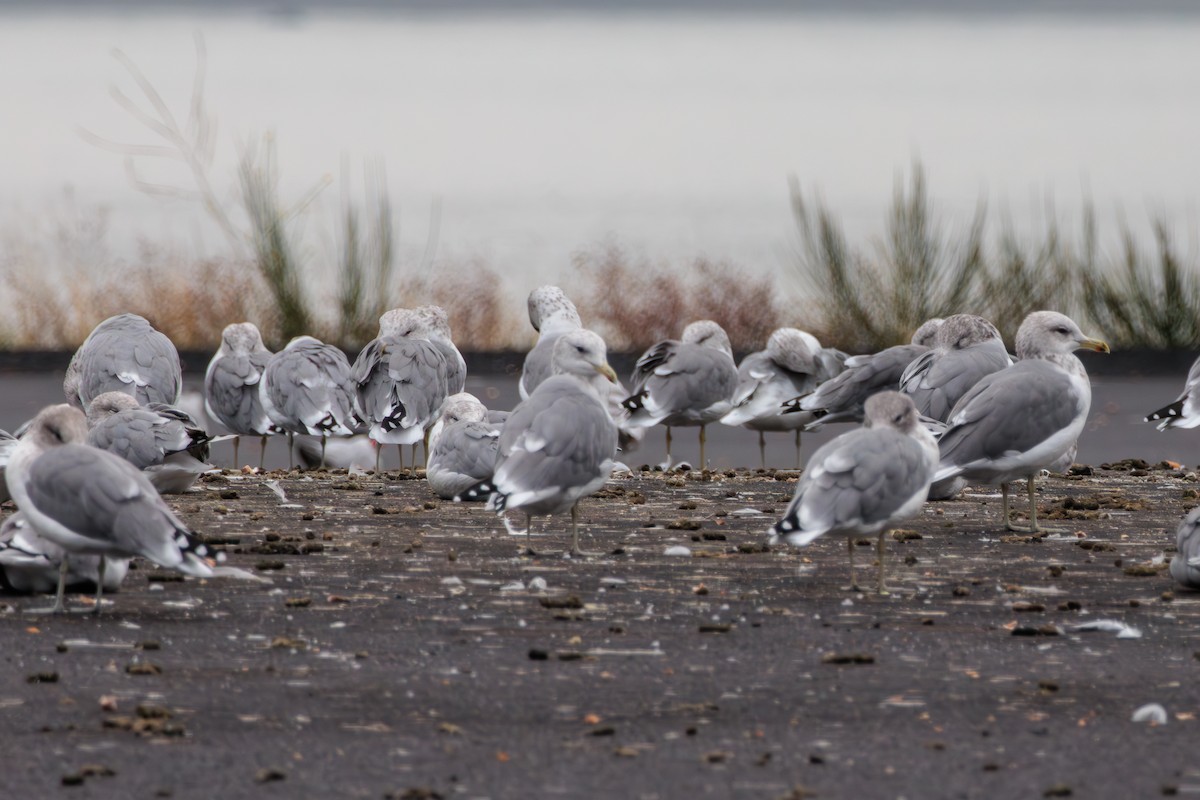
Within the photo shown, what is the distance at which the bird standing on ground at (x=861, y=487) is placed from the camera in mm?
6449

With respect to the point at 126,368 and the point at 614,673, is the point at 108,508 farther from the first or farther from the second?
the point at 126,368

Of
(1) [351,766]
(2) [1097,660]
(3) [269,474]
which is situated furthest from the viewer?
(3) [269,474]

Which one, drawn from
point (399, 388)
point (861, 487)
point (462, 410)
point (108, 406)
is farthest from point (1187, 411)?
point (108, 406)

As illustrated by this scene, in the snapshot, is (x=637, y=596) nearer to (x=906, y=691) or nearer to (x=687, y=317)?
(x=906, y=691)

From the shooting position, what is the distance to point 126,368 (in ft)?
38.0

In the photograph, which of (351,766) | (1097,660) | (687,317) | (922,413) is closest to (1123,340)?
(687,317)

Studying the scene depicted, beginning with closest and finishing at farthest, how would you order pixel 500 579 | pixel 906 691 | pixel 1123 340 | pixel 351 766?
pixel 351 766 → pixel 906 691 → pixel 500 579 → pixel 1123 340

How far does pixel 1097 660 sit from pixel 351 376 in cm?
725

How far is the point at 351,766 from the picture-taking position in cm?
444

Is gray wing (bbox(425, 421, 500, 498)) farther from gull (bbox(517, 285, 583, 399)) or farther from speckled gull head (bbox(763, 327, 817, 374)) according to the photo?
gull (bbox(517, 285, 583, 399))

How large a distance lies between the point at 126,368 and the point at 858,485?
6.49 m

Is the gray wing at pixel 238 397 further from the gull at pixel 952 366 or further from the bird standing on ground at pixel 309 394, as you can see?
the gull at pixel 952 366

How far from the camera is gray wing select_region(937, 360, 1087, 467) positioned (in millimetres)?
8109

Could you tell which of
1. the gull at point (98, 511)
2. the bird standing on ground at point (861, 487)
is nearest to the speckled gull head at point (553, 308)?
the bird standing on ground at point (861, 487)
